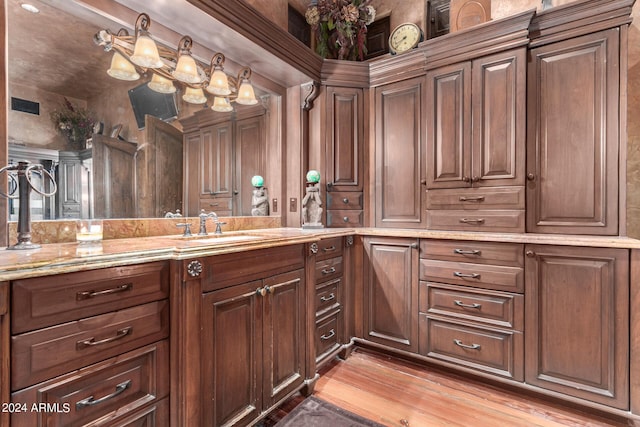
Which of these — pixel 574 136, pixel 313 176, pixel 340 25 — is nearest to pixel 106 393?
pixel 313 176

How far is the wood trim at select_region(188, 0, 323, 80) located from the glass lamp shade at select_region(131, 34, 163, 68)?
0.30 m

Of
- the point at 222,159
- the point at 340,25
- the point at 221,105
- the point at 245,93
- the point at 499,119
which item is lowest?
the point at 222,159

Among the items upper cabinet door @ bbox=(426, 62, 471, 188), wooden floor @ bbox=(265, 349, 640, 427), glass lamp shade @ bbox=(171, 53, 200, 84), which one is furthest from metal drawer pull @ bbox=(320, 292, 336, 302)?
glass lamp shade @ bbox=(171, 53, 200, 84)

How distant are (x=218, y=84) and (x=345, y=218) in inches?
53.9

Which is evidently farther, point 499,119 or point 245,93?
point 245,93

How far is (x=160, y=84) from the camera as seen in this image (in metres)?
1.80

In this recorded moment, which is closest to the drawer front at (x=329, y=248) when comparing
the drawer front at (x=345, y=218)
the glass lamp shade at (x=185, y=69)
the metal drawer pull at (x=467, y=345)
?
the drawer front at (x=345, y=218)

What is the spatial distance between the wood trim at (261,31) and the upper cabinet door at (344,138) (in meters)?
0.27

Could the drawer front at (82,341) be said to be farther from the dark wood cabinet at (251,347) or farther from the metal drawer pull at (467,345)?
the metal drawer pull at (467,345)

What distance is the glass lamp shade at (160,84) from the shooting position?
69.4 inches

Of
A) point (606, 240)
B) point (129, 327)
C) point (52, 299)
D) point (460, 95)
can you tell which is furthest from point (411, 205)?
point (52, 299)

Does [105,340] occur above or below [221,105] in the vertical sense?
below

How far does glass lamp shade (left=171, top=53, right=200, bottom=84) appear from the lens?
1786mm

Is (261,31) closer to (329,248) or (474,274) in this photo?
(329,248)
